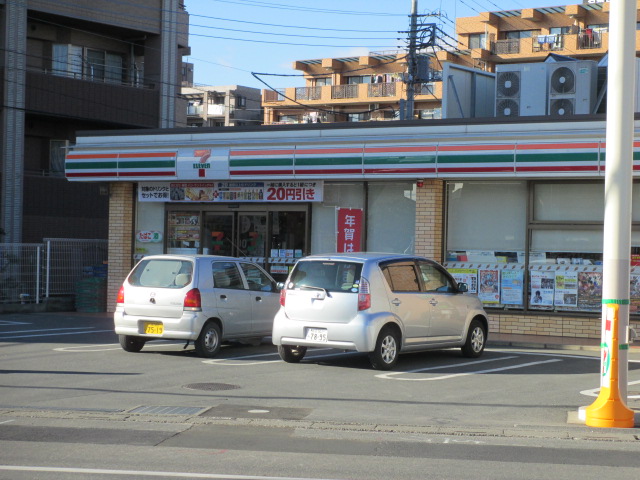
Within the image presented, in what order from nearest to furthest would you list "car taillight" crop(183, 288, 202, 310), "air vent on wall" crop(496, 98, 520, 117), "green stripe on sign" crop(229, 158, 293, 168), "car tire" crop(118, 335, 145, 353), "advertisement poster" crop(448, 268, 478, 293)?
"car taillight" crop(183, 288, 202, 310)
"car tire" crop(118, 335, 145, 353)
"advertisement poster" crop(448, 268, 478, 293)
"green stripe on sign" crop(229, 158, 293, 168)
"air vent on wall" crop(496, 98, 520, 117)

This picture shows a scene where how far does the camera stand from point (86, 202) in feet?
109

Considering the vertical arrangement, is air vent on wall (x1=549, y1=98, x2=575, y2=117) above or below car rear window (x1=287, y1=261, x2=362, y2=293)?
above

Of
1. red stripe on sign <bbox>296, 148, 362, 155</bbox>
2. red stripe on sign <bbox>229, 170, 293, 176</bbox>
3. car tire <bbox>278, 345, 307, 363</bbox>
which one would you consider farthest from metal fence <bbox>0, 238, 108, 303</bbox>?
car tire <bbox>278, 345, 307, 363</bbox>

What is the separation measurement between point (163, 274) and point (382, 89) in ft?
181

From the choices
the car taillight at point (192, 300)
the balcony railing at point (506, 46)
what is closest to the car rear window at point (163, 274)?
the car taillight at point (192, 300)

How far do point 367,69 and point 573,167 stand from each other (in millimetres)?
54428

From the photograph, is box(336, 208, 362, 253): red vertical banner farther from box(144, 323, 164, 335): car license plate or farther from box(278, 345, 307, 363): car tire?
box(144, 323, 164, 335): car license plate

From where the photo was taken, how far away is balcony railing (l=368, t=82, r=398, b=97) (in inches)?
2704

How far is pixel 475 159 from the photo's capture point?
774 inches

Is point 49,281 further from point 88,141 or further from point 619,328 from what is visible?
point 619,328

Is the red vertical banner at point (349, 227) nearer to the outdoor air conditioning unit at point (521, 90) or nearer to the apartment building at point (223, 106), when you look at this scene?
the outdoor air conditioning unit at point (521, 90)

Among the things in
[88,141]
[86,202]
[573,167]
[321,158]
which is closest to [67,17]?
[86,202]

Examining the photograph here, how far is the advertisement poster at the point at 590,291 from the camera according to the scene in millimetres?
19500

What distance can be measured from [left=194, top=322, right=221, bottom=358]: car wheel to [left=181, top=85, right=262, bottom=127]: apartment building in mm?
63228
